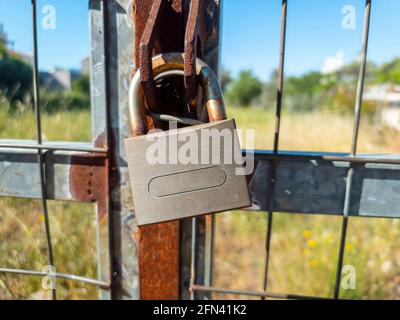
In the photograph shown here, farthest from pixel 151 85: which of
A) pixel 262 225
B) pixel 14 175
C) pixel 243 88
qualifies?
pixel 243 88

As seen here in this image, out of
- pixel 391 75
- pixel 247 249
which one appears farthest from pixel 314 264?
pixel 391 75

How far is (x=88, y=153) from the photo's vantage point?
1.84 feet

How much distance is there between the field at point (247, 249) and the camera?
1.27 m

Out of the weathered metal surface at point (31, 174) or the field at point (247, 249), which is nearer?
the weathered metal surface at point (31, 174)

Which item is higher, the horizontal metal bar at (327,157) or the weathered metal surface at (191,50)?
the weathered metal surface at (191,50)

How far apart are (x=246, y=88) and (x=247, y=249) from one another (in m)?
18.5

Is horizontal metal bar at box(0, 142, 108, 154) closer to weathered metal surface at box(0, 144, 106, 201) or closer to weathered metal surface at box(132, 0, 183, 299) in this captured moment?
weathered metal surface at box(0, 144, 106, 201)

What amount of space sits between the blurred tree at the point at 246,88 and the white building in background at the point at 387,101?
951 cm

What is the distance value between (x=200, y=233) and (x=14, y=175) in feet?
1.19

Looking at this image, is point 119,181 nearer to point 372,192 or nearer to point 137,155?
point 137,155

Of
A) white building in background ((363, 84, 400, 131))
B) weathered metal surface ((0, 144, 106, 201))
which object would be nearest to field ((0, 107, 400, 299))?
weathered metal surface ((0, 144, 106, 201))

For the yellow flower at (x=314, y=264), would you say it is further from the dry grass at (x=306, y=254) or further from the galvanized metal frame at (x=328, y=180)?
the galvanized metal frame at (x=328, y=180)

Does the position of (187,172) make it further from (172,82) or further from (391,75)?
(391,75)

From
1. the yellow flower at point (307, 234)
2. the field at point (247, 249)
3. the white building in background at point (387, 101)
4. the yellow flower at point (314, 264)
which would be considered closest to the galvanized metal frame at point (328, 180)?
the field at point (247, 249)
